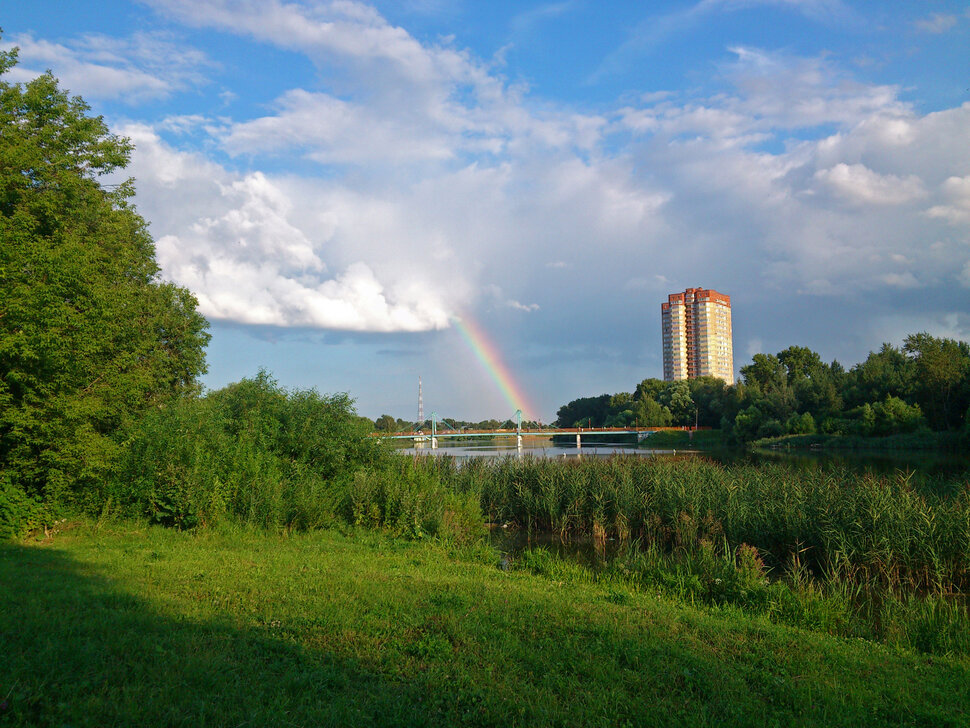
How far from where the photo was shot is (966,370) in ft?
175

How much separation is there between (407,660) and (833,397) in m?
75.7

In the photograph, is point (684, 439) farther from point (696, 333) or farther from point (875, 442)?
point (696, 333)

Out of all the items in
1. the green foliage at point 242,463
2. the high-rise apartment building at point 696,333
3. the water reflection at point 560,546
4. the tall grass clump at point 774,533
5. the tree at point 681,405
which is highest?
the high-rise apartment building at point 696,333

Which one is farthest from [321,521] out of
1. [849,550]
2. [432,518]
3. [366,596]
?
[849,550]

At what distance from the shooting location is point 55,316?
11.1 m

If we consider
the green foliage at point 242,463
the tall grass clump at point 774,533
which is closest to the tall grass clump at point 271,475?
the green foliage at point 242,463

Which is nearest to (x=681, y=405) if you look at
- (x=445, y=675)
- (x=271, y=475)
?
(x=271, y=475)

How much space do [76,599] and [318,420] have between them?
10079 millimetres

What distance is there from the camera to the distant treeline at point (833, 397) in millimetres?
56097

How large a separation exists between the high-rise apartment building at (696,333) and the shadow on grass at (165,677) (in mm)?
167637

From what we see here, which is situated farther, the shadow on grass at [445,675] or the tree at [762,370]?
the tree at [762,370]

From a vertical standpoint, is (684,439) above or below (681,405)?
below

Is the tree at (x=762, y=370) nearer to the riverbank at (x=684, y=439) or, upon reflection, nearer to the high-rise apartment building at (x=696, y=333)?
the riverbank at (x=684, y=439)

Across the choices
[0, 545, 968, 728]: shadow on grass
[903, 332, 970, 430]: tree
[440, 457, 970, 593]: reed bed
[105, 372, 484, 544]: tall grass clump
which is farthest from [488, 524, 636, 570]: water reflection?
[903, 332, 970, 430]: tree
